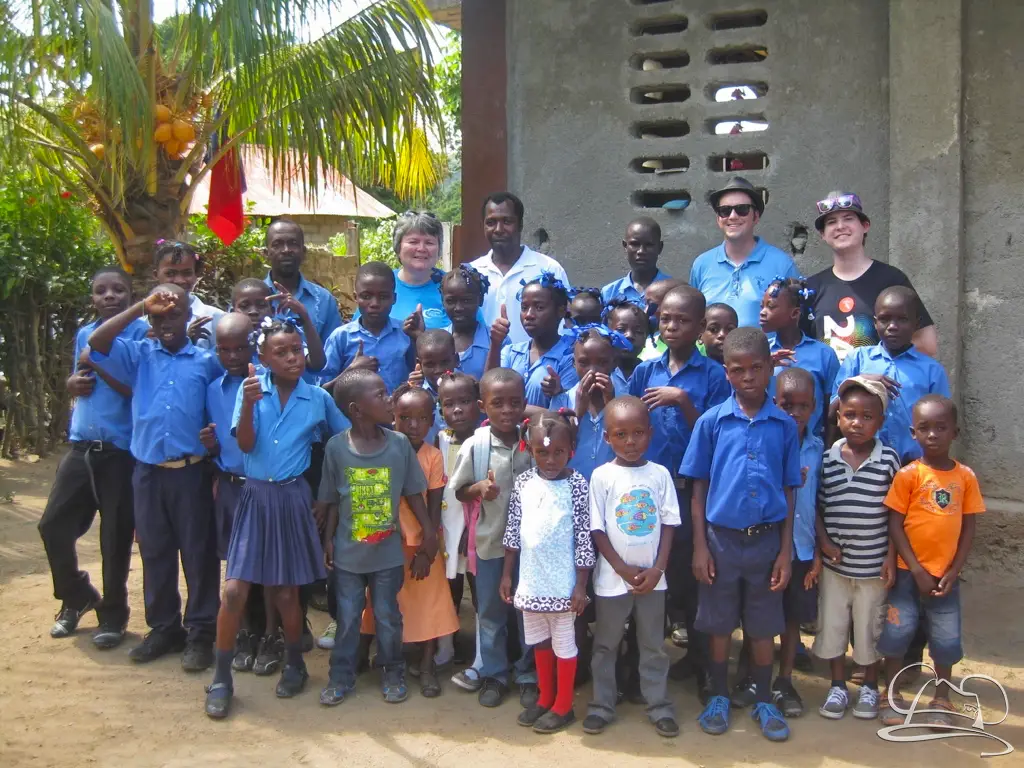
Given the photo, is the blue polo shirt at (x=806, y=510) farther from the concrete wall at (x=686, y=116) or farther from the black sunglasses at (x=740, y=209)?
the concrete wall at (x=686, y=116)

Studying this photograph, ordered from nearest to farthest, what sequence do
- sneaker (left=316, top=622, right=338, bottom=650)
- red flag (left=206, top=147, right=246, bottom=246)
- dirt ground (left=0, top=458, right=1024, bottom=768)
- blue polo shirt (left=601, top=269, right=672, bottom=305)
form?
dirt ground (left=0, top=458, right=1024, bottom=768) < sneaker (left=316, top=622, right=338, bottom=650) < blue polo shirt (left=601, top=269, right=672, bottom=305) < red flag (left=206, top=147, right=246, bottom=246)

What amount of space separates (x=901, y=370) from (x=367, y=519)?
6.77 ft

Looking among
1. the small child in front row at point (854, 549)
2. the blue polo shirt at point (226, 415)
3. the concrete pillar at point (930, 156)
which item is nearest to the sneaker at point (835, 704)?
the small child in front row at point (854, 549)

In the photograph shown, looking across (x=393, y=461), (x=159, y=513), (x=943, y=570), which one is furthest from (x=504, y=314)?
(x=943, y=570)

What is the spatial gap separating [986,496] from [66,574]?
4329mm

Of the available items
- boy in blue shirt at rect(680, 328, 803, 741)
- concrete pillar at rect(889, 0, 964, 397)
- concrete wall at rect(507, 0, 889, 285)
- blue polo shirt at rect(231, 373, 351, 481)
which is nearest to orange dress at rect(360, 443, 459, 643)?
blue polo shirt at rect(231, 373, 351, 481)

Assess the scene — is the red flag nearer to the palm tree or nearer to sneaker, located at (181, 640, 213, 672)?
the palm tree

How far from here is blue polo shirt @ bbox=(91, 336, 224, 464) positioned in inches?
155

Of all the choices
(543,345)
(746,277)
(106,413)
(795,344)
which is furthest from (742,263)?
(106,413)

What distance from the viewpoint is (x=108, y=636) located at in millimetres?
4262

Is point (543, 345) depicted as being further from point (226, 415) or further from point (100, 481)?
point (100, 481)

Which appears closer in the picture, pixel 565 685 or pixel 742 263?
pixel 565 685

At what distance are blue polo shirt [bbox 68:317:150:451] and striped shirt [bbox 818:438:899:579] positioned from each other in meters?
2.82

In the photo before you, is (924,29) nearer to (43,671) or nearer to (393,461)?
(393,461)
